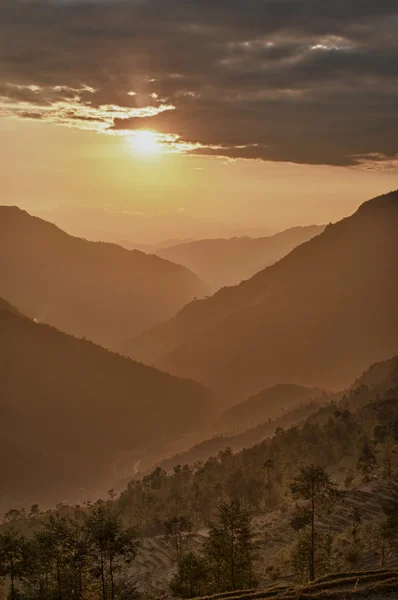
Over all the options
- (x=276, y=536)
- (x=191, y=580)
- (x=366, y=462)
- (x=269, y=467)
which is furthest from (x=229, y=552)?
(x=269, y=467)

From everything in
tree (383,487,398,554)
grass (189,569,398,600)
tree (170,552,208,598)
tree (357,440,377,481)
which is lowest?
tree (170,552,208,598)

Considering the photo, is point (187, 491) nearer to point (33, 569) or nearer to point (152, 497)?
point (152, 497)

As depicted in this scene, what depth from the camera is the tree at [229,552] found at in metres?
73.5

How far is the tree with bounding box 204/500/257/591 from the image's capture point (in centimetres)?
7350

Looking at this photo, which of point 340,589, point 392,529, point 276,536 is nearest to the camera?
point 340,589

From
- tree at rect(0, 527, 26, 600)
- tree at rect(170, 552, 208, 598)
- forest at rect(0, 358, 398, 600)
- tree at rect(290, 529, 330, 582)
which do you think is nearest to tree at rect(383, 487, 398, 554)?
forest at rect(0, 358, 398, 600)

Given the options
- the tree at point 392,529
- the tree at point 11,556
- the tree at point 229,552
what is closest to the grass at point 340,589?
the tree at point 229,552

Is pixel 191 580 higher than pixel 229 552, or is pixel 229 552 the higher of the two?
pixel 229 552

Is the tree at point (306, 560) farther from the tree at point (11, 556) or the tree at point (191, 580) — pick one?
the tree at point (11, 556)

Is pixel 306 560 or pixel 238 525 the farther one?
pixel 306 560

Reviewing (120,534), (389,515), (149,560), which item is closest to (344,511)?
(389,515)

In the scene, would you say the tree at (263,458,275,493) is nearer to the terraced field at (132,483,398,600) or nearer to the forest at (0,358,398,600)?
the forest at (0,358,398,600)

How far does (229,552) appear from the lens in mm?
74188

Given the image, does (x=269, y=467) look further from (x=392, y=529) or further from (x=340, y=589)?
(x=340, y=589)
